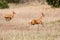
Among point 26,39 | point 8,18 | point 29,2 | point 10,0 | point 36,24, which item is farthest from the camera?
point 10,0

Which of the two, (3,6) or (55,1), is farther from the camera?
(3,6)

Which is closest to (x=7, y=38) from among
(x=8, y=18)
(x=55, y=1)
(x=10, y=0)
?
(x=8, y=18)

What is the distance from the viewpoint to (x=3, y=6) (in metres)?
33.0

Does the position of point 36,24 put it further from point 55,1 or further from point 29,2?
point 29,2

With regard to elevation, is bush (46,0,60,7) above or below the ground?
below

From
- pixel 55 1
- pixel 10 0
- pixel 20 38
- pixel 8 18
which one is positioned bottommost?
pixel 10 0

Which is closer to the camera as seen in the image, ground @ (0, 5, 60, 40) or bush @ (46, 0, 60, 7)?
ground @ (0, 5, 60, 40)

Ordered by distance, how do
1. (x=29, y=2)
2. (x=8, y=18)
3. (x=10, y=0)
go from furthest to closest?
(x=10, y=0)
(x=29, y=2)
(x=8, y=18)

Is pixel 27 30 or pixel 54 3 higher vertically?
pixel 27 30

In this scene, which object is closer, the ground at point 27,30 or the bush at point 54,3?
the ground at point 27,30

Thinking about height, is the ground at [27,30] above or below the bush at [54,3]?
above

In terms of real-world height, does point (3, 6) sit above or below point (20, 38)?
below

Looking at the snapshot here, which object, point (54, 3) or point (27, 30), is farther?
point (54, 3)

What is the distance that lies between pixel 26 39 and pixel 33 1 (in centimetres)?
2844
